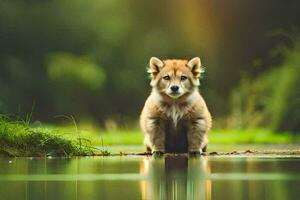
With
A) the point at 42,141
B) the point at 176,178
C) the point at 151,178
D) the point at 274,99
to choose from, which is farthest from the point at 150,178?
the point at 274,99

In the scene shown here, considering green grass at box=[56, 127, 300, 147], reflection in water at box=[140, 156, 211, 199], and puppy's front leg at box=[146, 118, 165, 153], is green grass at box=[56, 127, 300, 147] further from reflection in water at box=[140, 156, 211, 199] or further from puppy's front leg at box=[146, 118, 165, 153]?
reflection in water at box=[140, 156, 211, 199]

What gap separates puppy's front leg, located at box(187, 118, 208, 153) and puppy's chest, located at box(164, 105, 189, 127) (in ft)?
0.28

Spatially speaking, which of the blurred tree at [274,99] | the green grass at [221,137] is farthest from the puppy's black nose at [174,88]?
the blurred tree at [274,99]

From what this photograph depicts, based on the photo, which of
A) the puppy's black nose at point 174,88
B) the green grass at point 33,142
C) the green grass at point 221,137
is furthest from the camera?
the green grass at point 221,137

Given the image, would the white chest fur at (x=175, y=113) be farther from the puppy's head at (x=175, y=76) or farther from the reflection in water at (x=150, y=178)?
the reflection in water at (x=150, y=178)

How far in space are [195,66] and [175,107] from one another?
0.32 metres

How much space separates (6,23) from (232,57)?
199 cm

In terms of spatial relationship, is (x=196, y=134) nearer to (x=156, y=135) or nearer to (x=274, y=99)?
(x=156, y=135)

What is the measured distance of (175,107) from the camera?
24.2 ft

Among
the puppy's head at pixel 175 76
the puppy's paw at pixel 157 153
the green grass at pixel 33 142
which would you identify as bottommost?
the puppy's paw at pixel 157 153

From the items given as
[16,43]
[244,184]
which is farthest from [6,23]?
[244,184]

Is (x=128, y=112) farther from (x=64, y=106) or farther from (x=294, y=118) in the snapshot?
(x=294, y=118)

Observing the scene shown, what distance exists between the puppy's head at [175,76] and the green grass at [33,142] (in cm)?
77

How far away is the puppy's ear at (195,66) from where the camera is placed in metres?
7.40
